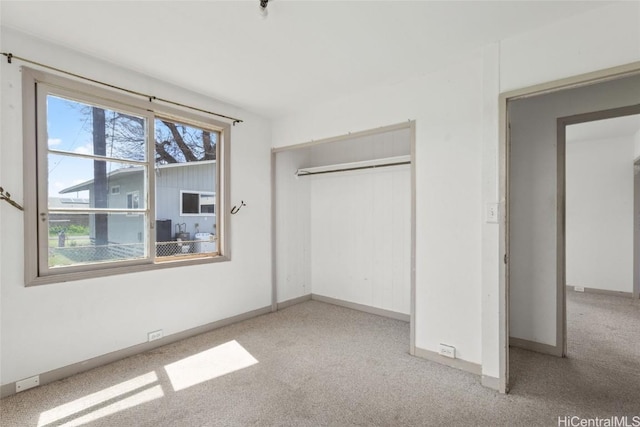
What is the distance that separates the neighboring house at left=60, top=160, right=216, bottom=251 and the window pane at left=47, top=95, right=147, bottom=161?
0.20 meters

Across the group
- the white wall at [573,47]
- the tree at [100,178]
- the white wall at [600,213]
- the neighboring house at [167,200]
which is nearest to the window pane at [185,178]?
the neighboring house at [167,200]

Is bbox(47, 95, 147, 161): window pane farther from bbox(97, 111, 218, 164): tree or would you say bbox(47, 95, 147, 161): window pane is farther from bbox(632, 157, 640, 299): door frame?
bbox(632, 157, 640, 299): door frame

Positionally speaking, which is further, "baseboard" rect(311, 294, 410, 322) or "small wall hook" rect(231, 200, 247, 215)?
"baseboard" rect(311, 294, 410, 322)

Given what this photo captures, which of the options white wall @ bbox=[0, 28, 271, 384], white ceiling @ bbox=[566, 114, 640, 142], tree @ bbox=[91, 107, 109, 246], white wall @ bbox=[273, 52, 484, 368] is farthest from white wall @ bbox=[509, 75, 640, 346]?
tree @ bbox=[91, 107, 109, 246]

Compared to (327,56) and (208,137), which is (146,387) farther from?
(327,56)

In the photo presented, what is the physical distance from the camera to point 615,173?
4.80 metres

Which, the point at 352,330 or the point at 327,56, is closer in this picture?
the point at 327,56

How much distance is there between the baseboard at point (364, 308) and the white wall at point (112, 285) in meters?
0.94

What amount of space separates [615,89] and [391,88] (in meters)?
1.91

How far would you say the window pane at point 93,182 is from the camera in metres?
2.37

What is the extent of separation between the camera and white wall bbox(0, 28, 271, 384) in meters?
2.10

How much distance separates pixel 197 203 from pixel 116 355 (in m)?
1.59

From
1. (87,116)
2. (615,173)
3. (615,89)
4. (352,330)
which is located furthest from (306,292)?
(615,173)

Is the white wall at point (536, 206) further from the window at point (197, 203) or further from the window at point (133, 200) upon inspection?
the window at point (133, 200)
